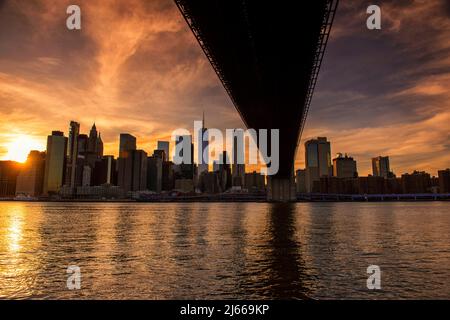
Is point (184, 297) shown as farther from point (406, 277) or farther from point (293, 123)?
point (293, 123)

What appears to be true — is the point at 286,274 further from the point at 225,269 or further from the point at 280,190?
the point at 280,190

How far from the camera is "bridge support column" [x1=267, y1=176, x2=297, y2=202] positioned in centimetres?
11000

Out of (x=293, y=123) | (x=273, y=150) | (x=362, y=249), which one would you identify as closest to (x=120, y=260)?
(x=362, y=249)

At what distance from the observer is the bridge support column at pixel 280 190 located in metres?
110

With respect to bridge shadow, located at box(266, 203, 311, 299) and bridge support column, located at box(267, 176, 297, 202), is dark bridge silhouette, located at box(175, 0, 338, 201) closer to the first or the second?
bridge shadow, located at box(266, 203, 311, 299)

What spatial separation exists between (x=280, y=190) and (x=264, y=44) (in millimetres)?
88428

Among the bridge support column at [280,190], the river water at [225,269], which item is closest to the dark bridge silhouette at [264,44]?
the river water at [225,269]

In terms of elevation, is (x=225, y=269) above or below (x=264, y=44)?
below

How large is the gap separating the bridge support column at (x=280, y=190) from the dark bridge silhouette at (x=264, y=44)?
68.3 meters

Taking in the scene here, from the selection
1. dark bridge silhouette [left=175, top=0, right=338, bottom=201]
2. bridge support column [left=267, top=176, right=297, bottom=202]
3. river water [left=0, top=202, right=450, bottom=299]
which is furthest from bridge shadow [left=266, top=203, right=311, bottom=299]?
bridge support column [left=267, top=176, right=297, bottom=202]

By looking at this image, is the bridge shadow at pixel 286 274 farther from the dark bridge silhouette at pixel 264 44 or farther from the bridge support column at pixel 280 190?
the bridge support column at pixel 280 190

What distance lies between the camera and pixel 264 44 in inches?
1049

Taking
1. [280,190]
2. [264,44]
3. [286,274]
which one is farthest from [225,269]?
[280,190]

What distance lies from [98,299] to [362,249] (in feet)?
46.6
